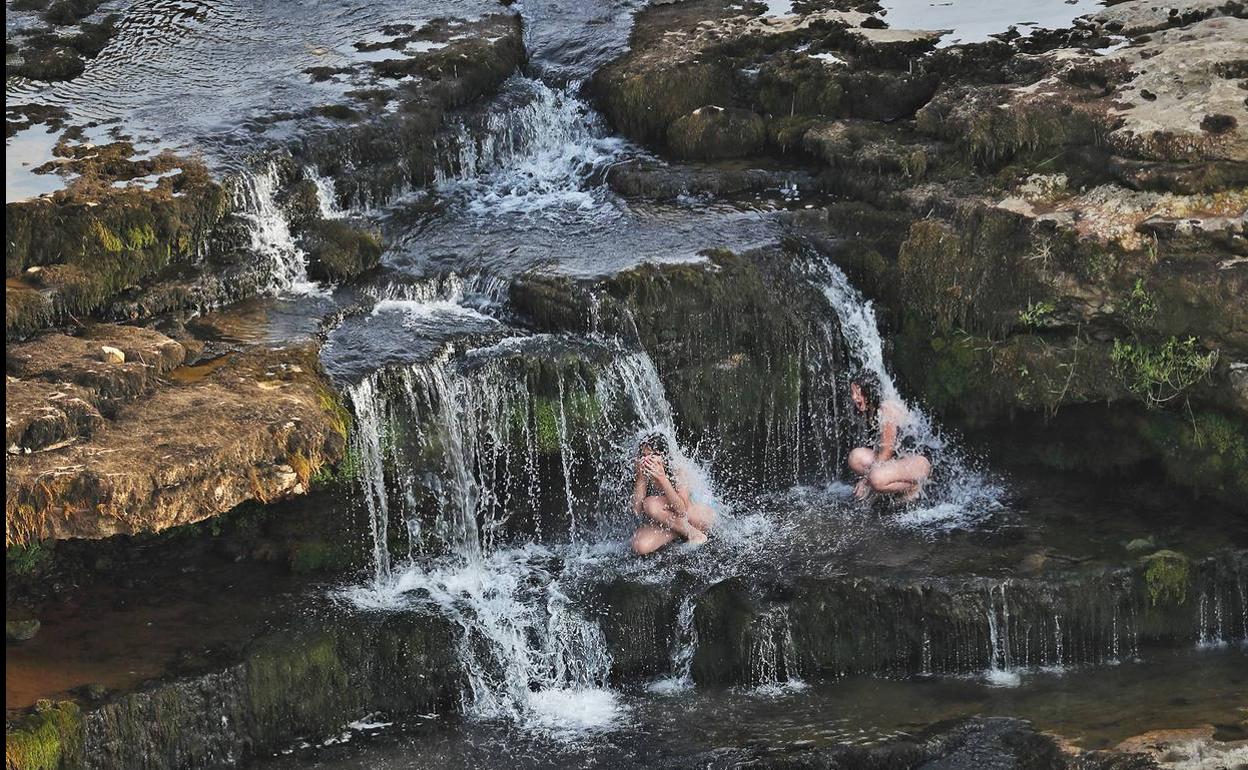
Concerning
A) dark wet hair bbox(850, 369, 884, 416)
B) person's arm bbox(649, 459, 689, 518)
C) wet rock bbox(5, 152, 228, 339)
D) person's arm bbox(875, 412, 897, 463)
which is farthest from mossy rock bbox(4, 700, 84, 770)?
dark wet hair bbox(850, 369, 884, 416)

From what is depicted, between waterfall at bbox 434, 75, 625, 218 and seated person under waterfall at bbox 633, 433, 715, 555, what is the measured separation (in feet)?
12.4

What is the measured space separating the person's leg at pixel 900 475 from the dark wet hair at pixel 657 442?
1847 mm

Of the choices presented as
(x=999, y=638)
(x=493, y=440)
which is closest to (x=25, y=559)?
(x=493, y=440)

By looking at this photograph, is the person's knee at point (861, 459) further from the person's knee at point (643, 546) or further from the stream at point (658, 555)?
the person's knee at point (643, 546)

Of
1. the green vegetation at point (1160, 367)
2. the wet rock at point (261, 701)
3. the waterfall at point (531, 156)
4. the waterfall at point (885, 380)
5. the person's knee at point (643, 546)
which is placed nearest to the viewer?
the wet rock at point (261, 701)

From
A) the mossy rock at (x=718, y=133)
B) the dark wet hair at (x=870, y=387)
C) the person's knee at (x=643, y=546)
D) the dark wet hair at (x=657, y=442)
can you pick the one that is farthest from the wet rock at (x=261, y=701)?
the mossy rock at (x=718, y=133)

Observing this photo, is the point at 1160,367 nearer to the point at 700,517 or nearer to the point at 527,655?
the point at 700,517

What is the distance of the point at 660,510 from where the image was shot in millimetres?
13805

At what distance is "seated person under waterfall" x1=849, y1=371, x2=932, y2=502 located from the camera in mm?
14242

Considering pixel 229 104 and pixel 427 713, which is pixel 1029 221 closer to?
pixel 427 713

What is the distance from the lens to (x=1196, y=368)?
1332 cm

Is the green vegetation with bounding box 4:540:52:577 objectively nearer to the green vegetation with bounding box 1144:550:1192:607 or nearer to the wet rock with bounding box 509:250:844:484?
the wet rock with bounding box 509:250:844:484

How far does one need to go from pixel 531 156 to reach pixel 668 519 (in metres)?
5.70

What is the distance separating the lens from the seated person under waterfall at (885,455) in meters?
14.2
